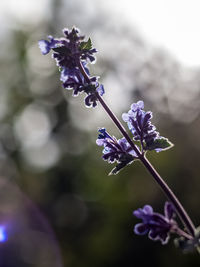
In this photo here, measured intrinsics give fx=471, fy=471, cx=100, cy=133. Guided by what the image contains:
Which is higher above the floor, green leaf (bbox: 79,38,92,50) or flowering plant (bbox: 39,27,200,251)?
green leaf (bbox: 79,38,92,50)

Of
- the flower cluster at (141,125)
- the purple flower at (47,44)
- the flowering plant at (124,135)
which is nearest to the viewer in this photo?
the flowering plant at (124,135)

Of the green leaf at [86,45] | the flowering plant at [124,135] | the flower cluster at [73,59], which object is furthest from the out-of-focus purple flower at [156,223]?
the green leaf at [86,45]

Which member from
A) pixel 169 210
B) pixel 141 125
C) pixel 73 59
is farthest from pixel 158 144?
pixel 73 59

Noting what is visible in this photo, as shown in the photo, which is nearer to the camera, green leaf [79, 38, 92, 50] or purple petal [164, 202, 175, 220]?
purple petal [164, 202, 175, 220]

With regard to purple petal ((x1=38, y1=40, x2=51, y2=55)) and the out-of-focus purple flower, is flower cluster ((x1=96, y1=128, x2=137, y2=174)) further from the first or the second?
purple petal ((x1=38, y1=40, x2=51, y2=55))

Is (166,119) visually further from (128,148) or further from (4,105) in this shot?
(128,148)

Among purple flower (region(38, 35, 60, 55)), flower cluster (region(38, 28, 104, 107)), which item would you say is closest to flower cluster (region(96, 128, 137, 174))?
flower cluster (region(38, 28, 104, 107))

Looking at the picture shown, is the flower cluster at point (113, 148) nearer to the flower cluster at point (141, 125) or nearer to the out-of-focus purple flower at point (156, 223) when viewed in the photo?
the flower cluster at point (141, 125)

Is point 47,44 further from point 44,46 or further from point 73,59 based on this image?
point 73,59
